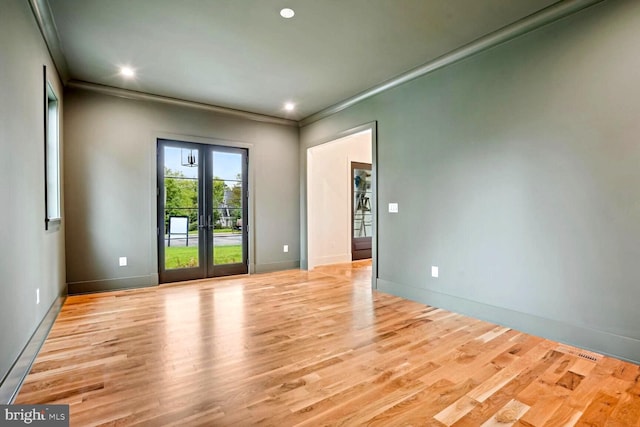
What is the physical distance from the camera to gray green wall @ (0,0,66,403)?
2.04 metres

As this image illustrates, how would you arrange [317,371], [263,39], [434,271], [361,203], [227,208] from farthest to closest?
[361,203], [227,208], [434,271], [263,39], [317,371]

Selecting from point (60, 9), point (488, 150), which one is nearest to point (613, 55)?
point (488, 150)

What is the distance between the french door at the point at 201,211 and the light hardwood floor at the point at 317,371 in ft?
5.01

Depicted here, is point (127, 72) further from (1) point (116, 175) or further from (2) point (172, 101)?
(1) point (116, 175)

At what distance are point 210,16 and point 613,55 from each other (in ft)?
10.8

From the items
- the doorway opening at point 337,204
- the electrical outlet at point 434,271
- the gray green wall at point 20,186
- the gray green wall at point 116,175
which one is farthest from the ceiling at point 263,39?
the electrical outlet at point 434,271

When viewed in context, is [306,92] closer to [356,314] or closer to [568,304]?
[356,314]

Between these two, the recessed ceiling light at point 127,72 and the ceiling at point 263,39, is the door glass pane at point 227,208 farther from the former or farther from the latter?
the recessed ceiling light at point 127,72

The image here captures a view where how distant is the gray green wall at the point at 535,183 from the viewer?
2500mm

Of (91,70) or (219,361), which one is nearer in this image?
(219,361)

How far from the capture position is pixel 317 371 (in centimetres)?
231

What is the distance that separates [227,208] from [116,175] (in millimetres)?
1680

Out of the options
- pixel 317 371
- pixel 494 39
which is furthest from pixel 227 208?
pixel 494 39

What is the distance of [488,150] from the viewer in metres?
3.34
